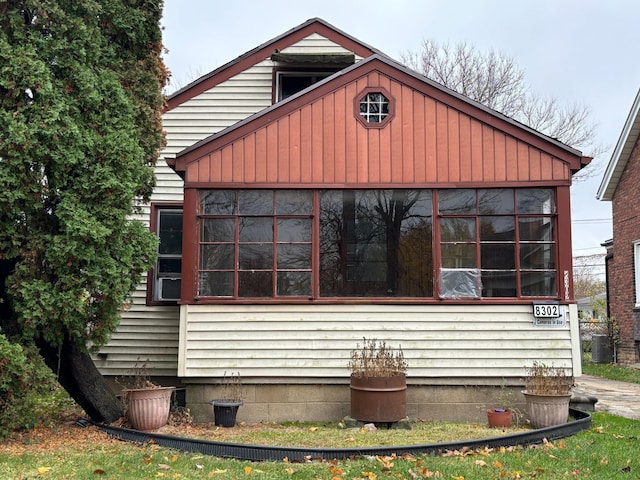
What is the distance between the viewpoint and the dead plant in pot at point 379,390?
752 cm

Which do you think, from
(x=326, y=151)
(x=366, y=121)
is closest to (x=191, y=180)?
(x=326, y=151)

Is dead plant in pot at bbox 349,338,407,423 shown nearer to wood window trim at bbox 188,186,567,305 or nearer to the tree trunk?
wood window trim at bbox 188,186,567,305

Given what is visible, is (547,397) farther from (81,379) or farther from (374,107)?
(81,379)

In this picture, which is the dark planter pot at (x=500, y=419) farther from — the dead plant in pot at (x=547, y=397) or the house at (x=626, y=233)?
the house at (x=626, y=233)

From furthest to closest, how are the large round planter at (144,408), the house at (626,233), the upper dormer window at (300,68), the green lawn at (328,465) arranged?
the house at (626,233), the upper dormer window at (300,68), the large round planter at (144,408), the green lawn at (328,465)

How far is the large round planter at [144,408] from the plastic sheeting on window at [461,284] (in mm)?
3843

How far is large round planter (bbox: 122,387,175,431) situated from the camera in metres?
7.31

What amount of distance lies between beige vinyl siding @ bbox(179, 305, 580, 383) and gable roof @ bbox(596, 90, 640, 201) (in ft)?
29.8

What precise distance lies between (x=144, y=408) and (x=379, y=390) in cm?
280

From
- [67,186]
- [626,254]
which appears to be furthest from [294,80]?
[626,254]

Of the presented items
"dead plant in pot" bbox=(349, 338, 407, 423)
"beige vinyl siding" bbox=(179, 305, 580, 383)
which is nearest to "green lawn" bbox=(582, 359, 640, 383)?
"beige vinyl siding" bbox=(179, 305, 580, 383)

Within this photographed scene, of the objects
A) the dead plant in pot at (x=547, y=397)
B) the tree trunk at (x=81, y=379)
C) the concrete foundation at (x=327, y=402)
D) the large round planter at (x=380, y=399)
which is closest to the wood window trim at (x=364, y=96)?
the large round planter at (x=380, y=399)

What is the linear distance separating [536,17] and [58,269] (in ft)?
52.9

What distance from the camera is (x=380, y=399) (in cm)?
752
